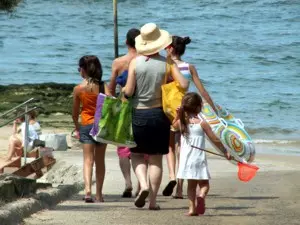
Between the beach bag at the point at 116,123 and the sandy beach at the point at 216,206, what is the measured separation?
2.02 feet

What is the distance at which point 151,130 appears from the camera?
32.3 feet

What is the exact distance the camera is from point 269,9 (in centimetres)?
7981

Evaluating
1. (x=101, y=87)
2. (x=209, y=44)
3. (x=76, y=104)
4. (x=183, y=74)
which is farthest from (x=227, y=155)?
(x=209, y=44)

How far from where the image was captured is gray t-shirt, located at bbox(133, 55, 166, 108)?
990cm

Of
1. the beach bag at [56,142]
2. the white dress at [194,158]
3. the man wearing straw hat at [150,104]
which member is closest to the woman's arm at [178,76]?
the man wearing straw hat at [150,104]

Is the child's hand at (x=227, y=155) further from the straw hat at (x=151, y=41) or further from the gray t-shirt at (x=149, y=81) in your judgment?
the straw hat at (x=151, y=41)

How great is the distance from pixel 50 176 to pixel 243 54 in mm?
42877

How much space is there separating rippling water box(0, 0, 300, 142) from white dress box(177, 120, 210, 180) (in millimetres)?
15622

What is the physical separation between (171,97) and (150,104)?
10.3 inches

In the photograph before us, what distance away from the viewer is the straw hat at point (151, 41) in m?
9.91

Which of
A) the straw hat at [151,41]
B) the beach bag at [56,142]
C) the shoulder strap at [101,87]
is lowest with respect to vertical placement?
the beach bag at [56,142]

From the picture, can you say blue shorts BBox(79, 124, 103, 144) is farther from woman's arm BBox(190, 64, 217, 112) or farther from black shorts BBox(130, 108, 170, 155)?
woman's arm BBox(190, 64, 217, 112)

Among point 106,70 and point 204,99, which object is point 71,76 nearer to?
point 106,70

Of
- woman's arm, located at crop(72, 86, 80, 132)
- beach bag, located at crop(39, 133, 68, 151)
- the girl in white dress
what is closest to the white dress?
the girl in white dress
